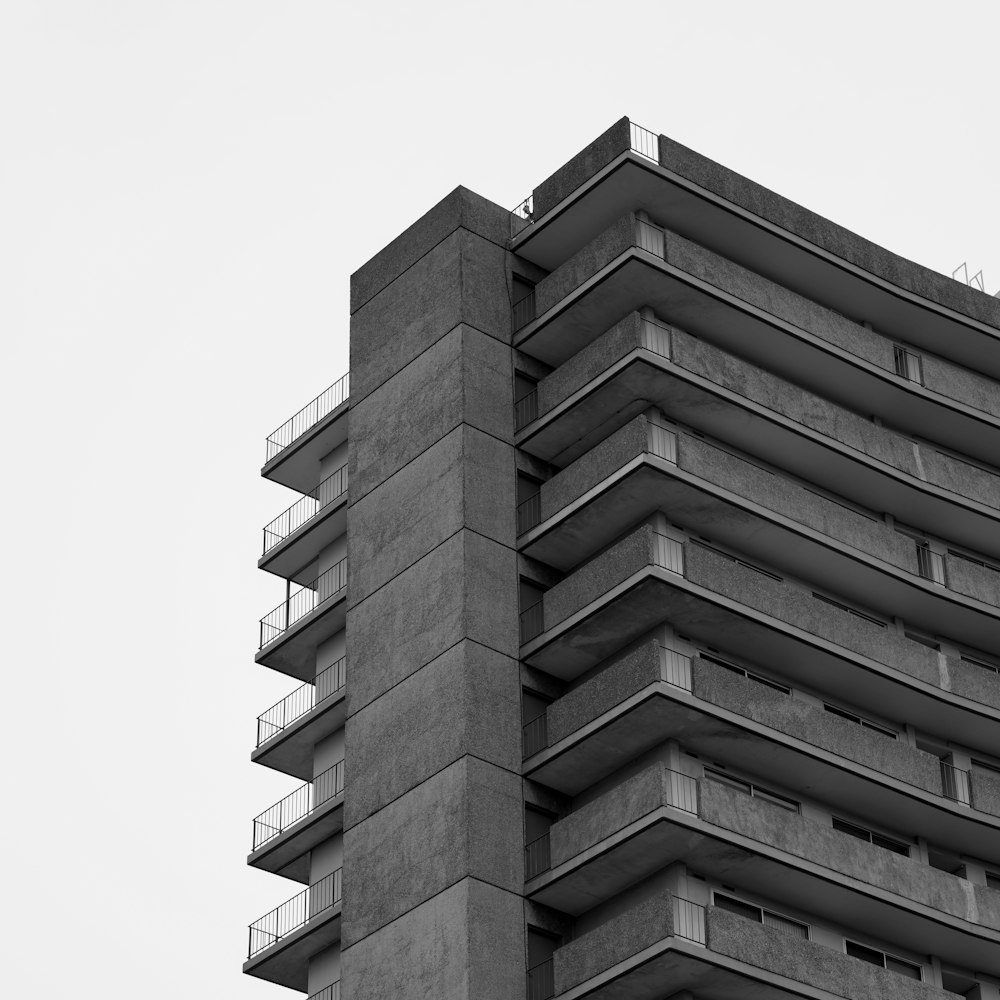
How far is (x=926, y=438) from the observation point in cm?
7112

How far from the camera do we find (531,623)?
62594mm

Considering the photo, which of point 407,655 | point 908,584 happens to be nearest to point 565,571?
point 407,655

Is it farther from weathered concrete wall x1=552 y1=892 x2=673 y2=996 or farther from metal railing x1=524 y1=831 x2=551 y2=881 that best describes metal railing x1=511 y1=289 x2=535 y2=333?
weathered concrete wall x1=552 y1=892 x2=673 y2=996

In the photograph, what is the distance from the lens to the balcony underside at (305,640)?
→ 68562 mm

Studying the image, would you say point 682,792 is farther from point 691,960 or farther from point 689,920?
point 691,960

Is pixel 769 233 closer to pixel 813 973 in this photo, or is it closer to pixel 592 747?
pixel 592 747

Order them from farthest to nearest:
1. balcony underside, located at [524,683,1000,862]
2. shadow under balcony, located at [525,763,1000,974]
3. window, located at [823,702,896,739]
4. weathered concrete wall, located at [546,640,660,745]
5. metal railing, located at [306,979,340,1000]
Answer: window, located at [823,702,896,739], metal railing, located at [306,979,340,1000], weathered concrete wall, located at [546,640,660,745], balcony underside, located at [524,683,1000,862], shadow under balcony, located at [525,763,1000,974]

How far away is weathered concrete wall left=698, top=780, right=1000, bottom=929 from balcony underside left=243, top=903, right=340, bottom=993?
11899mm

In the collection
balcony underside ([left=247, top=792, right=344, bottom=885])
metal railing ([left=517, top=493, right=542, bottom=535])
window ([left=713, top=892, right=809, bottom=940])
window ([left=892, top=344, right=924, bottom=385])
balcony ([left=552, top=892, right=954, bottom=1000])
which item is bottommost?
balcony ([left=552, top=892, right=954, bottom=1000])

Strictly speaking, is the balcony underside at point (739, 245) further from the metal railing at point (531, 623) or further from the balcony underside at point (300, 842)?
the balcony underside at point (300, 842)

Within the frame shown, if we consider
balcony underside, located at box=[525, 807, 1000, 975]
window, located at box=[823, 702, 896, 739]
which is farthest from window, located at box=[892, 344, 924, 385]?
balcony underside, located at box=[525, 807, 1000, 975]

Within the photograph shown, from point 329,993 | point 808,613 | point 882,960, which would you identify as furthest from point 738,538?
point 329,993

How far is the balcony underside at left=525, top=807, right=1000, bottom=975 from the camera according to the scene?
57156mm

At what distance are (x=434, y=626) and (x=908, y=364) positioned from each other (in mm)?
17770
